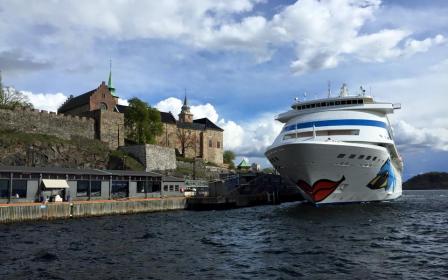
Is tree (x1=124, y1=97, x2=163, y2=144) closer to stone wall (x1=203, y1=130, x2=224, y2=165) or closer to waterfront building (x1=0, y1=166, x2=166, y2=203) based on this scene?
stone wall (x1=203, y1=130, x2=224, y2=165)

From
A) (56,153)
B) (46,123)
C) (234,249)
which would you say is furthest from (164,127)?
(234,249)

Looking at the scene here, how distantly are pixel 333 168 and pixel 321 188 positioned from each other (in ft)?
8.09

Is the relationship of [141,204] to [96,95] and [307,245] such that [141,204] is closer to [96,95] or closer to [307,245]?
[307,245]

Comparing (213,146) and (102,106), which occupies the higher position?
(102,106)

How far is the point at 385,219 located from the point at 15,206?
29.2 metres

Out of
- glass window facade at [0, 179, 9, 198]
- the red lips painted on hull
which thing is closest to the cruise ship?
the red lips painted on hull

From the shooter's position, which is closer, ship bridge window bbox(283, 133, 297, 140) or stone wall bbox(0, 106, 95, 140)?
ship bridge window bbox(283, 133, 297, 140)

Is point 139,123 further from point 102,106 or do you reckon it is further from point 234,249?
point 234,249

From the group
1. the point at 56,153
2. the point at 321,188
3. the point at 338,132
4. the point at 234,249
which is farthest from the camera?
the point at 56,153

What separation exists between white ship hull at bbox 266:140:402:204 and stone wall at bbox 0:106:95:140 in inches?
1605

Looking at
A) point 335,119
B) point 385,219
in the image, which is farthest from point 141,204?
point 385,219

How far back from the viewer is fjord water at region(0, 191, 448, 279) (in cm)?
1623

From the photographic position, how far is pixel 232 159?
138625 millimetres

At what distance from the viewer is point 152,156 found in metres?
72.8
